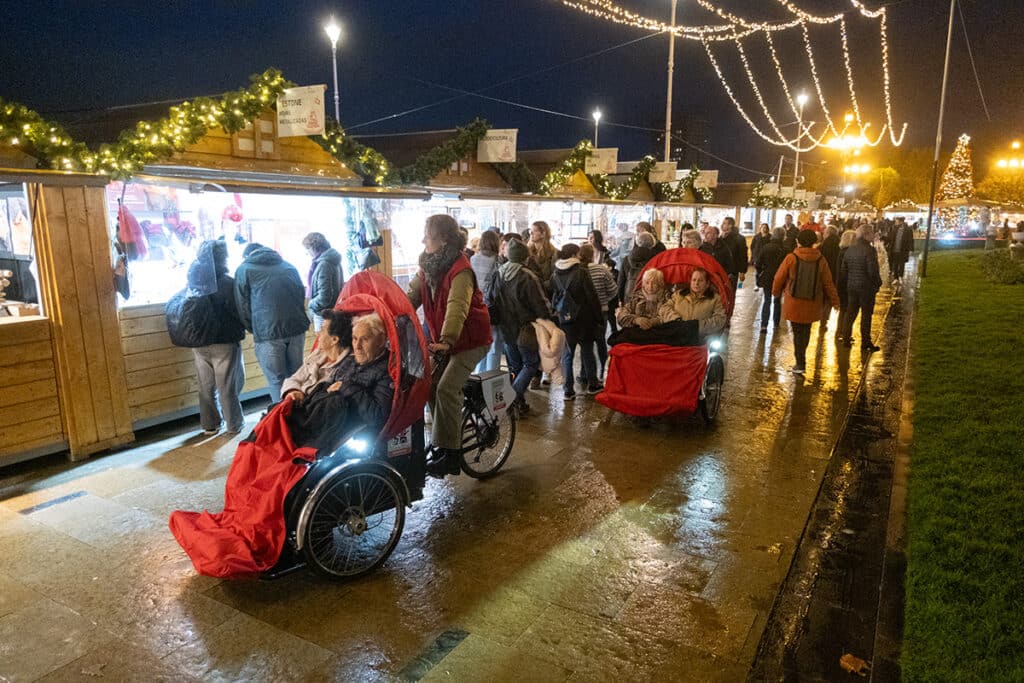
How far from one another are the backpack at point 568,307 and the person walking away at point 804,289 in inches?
124

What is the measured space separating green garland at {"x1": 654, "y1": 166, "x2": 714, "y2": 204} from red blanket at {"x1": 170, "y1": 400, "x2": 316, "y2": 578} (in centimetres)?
1591

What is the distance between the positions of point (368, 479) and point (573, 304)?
3.80m

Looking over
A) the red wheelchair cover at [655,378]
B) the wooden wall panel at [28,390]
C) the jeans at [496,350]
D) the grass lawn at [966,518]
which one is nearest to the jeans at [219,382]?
the wooden wall panel at [28,390]

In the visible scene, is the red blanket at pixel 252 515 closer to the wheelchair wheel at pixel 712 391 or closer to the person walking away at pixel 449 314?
the person walking away at pixel 449 314

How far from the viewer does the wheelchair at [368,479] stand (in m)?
3.45

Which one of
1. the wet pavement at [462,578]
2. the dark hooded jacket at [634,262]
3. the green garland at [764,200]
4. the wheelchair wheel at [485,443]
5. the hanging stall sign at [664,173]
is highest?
the hanging stall sign at [664,173]

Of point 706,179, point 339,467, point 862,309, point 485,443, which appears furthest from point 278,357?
point 706,179

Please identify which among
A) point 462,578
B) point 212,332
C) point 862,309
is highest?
point 212,332

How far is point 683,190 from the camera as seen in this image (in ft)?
63.0

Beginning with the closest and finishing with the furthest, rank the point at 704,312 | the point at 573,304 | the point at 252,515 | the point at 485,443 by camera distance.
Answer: the point at 252,515 → the point at 485,443 → the point at 704,312 → the point at 573,304

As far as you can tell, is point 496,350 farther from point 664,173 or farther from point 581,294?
point 664,173

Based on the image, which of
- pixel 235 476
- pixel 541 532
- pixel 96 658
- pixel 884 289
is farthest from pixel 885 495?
pixel 884 289

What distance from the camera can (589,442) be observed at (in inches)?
233

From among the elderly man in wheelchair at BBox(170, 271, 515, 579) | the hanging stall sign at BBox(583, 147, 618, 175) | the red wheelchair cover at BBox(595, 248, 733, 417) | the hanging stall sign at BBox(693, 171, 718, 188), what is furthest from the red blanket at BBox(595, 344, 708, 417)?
the hanging stall sign at BBox(693, 171, 718, 188)
